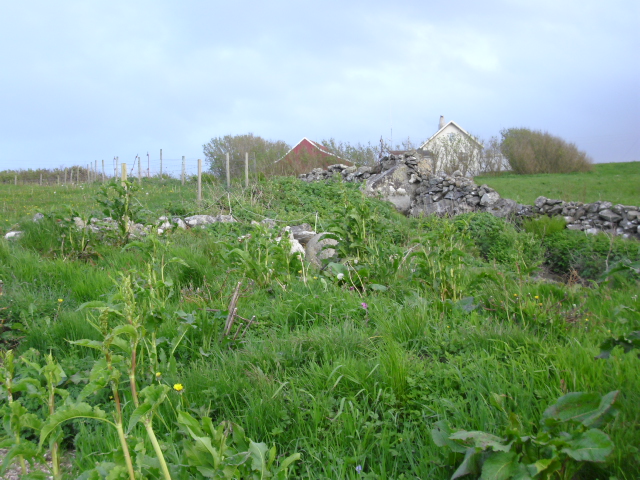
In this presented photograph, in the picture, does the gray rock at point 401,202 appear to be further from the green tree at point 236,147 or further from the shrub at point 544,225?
the green tree at point 236,147

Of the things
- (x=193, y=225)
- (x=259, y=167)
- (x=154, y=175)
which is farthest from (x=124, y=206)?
(x=154, y=175)

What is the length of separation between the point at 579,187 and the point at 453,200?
6439 millimetres

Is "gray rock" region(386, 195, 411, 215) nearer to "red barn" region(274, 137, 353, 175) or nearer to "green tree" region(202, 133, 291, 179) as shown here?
"red barn" region(274, 137, 353, 175)

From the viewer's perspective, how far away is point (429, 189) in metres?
16.8

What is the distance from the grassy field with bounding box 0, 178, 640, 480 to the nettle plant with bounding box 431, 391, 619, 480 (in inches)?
0.8

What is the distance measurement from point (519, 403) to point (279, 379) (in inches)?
48.7

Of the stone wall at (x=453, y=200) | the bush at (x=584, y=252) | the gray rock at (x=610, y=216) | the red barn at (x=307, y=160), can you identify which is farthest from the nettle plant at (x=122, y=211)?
the red barn at (x=307, y=160)

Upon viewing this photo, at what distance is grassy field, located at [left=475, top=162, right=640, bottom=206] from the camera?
16.2 meters

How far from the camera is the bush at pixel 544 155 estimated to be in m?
25.9

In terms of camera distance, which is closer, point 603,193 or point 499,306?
point 499,306

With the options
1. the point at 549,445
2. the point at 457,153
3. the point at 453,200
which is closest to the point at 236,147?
the point at 457,153

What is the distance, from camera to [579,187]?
18406 mm

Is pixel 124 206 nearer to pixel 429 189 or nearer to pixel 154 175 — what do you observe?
pixel 429 189

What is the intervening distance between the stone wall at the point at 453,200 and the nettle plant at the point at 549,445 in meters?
12.3
